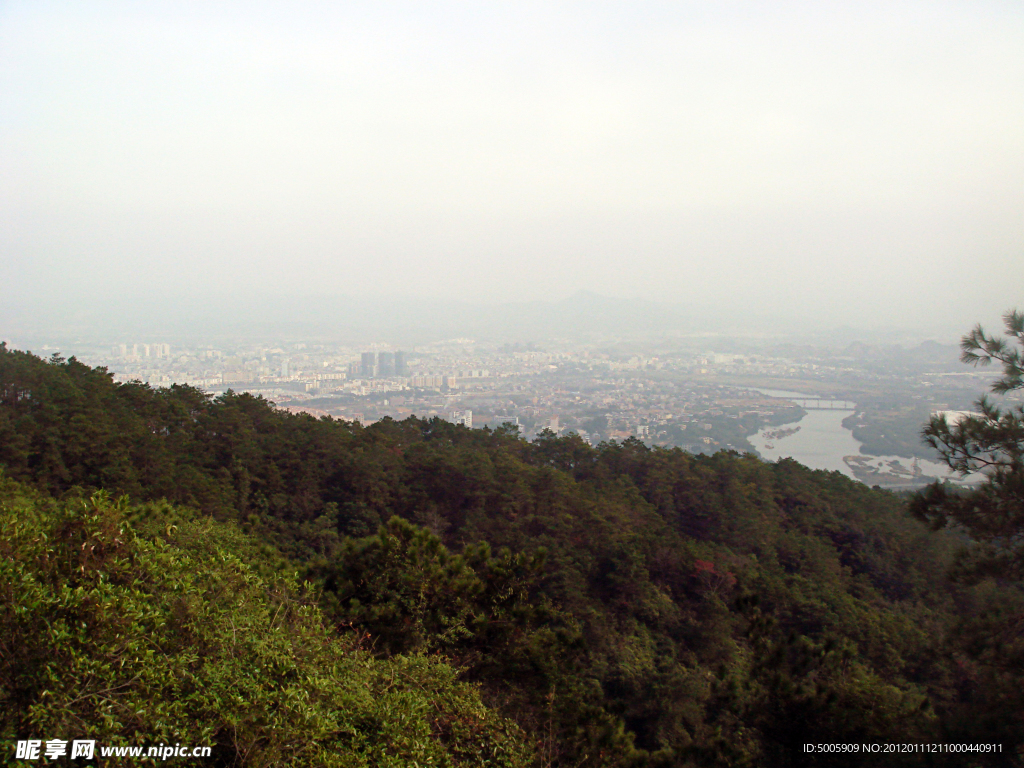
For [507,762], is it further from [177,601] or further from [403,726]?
[177,601]

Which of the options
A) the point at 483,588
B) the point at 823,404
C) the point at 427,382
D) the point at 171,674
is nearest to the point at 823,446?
the point at 823,404

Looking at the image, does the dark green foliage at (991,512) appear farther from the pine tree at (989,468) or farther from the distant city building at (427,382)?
the distant city building at (427,382)

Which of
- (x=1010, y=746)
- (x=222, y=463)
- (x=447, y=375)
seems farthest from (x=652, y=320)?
(x=1010, y=746)

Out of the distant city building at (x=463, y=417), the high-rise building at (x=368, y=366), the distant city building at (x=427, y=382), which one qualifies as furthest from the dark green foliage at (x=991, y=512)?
the high-rise building at (x=368, y=366)

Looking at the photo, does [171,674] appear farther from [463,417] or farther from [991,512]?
[463,417]

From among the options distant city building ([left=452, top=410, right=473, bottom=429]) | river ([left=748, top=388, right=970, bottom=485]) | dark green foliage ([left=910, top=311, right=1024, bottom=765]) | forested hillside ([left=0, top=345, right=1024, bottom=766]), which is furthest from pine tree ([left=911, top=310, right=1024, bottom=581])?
distant city building ([left=452, top=410, right=473, bottom=429])
